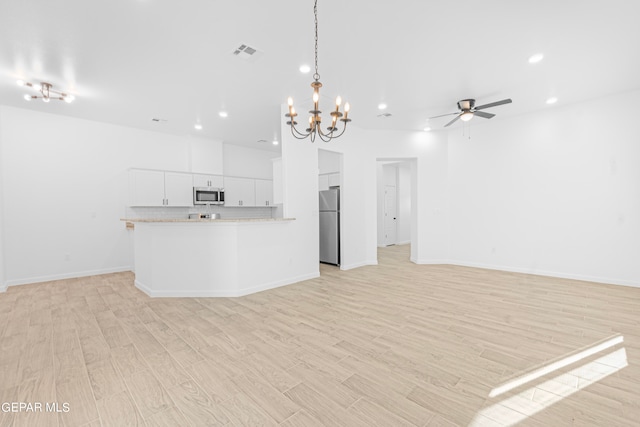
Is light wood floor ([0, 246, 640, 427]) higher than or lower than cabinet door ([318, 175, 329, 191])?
lower

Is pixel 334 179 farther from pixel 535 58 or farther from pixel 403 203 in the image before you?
pixel 535 58

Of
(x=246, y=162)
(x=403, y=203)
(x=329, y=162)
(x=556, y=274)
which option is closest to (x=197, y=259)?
(x=329, y=162)

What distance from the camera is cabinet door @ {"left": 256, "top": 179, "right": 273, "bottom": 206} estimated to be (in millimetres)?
7551

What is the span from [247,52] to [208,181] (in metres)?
4.18

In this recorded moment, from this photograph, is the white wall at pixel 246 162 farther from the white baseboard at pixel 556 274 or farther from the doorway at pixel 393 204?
the white baseboard at pixel 556 274

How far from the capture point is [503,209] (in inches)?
214

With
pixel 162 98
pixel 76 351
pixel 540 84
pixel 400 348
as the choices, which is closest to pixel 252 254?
pixel 76 351

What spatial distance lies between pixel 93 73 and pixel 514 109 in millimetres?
6633

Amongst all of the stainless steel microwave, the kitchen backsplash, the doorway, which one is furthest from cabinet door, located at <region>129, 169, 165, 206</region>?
the doorway

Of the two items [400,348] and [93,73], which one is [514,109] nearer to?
[400,348]

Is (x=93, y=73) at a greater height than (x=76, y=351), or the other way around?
(x=93, y=73)

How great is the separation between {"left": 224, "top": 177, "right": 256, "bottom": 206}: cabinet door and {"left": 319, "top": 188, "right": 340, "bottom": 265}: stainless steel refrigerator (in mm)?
2345

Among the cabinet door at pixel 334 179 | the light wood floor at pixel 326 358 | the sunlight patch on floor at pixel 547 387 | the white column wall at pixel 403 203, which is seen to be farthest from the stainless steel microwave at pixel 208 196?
the sunlight patch on floor at pixel 547 387

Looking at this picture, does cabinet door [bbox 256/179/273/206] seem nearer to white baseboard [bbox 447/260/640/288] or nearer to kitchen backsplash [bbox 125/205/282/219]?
kitchen backsplash [bbox 125/205/282/219]
